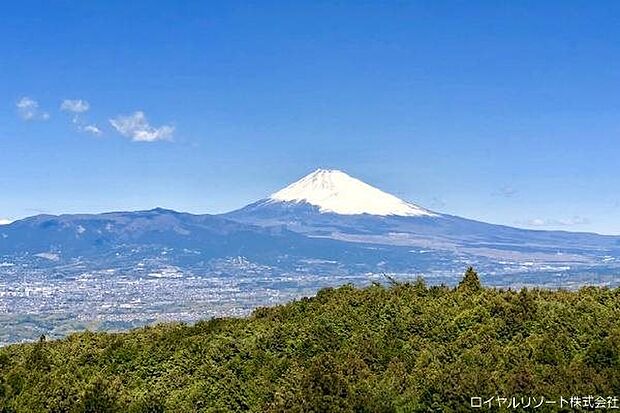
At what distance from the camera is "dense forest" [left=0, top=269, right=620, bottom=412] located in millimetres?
24172

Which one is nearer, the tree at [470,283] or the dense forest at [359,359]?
the dense forest at [359,359]

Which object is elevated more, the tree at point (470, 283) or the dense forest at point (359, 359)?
the tree at point (470, 283)

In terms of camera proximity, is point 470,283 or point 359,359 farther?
point 470,283

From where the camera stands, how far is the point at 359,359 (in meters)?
30.0

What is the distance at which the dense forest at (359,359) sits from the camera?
79.3 feet

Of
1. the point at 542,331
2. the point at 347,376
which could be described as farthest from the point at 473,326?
the point at 347,376

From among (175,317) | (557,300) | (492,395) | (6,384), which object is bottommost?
(175,317)

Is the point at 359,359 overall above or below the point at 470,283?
below

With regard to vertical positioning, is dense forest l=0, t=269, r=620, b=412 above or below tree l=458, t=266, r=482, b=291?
below

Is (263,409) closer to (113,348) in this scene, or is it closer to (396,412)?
(396,412)

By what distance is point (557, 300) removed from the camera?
34.2m

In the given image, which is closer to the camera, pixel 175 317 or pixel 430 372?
pixel 430 372

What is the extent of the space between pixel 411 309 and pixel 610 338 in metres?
10.5

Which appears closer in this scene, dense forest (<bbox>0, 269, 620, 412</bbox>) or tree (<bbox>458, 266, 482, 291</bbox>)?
dense forest (<bbox>0, 269, 620, 412</bbox>)
